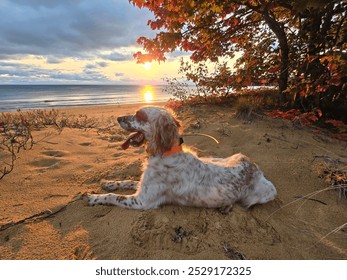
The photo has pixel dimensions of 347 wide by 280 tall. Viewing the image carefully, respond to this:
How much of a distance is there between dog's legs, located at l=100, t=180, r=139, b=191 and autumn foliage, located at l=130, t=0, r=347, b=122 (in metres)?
3.11

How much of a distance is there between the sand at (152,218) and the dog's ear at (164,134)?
0.82 meters

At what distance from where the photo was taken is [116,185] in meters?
3.99

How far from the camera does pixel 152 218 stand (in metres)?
3.09

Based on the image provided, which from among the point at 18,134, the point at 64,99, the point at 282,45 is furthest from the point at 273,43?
the point at 64,99

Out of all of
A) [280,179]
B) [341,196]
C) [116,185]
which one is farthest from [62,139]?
[341,196]

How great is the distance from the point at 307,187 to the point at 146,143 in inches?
108

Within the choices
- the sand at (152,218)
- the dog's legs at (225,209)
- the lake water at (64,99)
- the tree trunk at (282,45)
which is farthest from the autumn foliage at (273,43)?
the lake water at (64,99)

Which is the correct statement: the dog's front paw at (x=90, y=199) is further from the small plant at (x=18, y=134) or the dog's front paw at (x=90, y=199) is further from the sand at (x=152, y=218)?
the small plant at (x=18, y=134)

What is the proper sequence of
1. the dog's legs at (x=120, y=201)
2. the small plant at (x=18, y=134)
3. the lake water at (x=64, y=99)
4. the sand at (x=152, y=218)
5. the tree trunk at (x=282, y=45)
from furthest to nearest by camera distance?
the lake water at (x=64, y=99) → the tree trunk at (x=282, y=45) → the small plant at (x=18, y=134) → the dog's legs at (x=120, y=201) → the sand at (x=152, y=218)

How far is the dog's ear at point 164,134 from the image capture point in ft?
11.2

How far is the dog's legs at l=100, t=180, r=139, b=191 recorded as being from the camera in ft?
13.0

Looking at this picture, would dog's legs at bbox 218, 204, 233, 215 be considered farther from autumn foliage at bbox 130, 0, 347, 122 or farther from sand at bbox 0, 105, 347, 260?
autumn foliage at bbox 130, 0, 347, 122

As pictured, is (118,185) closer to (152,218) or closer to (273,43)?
(152,218)

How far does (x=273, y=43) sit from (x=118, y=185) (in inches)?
300
